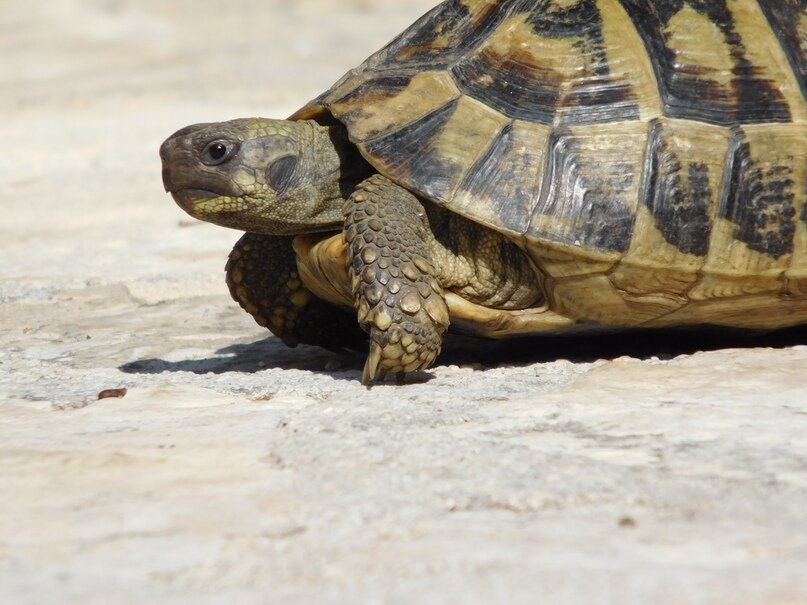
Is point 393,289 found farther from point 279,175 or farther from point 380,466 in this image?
point 380,466

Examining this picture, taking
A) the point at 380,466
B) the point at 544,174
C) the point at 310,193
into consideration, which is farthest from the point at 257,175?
the point at 380,466

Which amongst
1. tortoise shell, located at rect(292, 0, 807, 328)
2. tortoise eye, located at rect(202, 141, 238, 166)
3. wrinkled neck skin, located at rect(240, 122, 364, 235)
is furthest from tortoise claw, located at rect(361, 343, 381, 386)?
tortoise eye, located at rect(202, 141, 238, 166)

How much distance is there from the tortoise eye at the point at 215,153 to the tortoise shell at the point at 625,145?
0.39 m

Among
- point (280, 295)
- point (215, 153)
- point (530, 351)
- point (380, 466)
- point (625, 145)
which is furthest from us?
point (280, 295)

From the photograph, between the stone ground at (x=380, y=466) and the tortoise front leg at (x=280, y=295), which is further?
the tortoise front leg at (x=280, y=295)

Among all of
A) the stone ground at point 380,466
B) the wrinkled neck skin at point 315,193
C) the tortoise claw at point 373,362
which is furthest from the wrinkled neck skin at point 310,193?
the tortoise claw at point 373,362

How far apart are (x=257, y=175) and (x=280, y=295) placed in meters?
0.68

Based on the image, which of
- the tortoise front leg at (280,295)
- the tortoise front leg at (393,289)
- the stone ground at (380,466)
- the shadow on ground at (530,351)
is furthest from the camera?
the tortoise front leg at (280,295)

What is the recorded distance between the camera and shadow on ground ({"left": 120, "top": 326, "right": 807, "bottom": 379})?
4.56 meters

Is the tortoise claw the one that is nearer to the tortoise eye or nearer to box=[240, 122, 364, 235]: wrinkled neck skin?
box=[240, 122, 364, 235]: wrinkled neck skin

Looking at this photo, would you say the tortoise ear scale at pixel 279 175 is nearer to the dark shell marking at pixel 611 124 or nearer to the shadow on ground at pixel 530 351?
the dark shell marking at pixel 611 124

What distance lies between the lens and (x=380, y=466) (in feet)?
9.50

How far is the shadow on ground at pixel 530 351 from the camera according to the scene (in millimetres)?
4562

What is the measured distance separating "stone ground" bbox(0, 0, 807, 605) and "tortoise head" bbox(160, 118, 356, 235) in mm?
549
